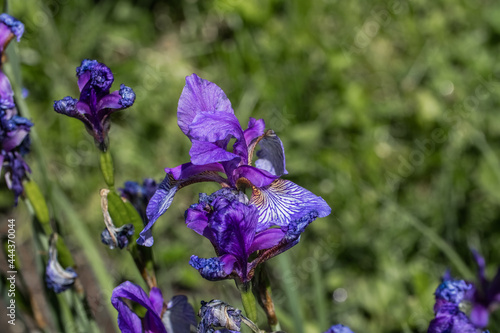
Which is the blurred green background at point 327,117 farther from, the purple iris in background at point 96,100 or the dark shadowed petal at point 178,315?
the purple iris in background at point 96,100

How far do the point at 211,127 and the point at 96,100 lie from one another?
212 millimetres

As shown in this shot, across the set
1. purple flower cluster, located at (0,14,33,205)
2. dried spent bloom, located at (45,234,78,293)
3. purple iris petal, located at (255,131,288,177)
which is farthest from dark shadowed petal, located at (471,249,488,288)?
purple flower cluster, located at (0,14,33,205)

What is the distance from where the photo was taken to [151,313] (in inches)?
36.0

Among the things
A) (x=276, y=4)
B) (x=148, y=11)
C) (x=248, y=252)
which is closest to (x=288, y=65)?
(x=276, y=4)

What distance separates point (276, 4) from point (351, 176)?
3.47ft

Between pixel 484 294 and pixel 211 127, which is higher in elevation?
pixel 211 127

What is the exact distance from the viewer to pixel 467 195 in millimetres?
2393

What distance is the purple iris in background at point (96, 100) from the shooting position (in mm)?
926

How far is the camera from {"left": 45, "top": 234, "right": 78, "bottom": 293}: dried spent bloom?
112 centimetres

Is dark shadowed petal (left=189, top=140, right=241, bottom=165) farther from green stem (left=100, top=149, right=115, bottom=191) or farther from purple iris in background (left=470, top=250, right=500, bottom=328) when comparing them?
purple iris in background (left=470, top=250, right=500, bottom=328)

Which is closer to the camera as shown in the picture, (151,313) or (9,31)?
(151,313)

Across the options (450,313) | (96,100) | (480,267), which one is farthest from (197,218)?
(480,267)

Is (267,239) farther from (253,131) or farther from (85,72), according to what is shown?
(85,72)

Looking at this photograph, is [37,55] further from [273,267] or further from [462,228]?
[462,228]
